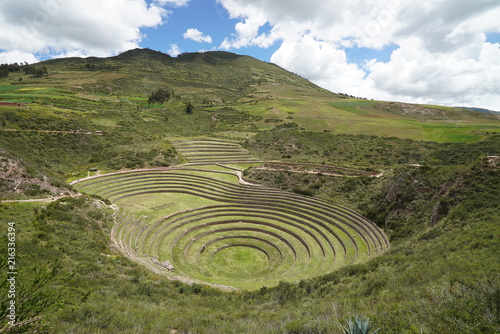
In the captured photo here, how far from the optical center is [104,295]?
10.5m

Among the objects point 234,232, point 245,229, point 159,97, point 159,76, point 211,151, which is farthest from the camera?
point 159,76

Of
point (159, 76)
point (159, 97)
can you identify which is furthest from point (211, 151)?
point (159, 76)

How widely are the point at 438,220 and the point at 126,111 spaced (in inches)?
2934

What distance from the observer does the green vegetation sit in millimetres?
7773

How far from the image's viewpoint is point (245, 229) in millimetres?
25500

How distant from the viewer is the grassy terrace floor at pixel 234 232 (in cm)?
1959

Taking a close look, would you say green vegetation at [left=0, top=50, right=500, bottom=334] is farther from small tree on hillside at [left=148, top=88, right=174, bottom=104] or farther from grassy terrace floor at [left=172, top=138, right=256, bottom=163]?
small tree on hillside at [left=148, top=88, right=174, bottom=104]

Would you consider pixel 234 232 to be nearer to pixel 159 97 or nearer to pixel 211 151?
pixel 211 151

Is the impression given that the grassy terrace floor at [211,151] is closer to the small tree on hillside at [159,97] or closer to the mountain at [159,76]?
the small tree on hillside at [159,97]

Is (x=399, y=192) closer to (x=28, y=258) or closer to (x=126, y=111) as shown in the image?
(x=28, y=258)

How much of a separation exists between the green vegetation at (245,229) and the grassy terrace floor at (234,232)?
178 millimetres

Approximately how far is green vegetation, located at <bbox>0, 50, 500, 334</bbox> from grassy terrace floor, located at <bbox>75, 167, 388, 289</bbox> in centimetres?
18

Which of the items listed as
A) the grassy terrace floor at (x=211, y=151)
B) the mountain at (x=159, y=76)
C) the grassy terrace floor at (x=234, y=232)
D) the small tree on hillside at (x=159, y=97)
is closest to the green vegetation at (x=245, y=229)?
the grassy terrace floor at (x=234, y=232)

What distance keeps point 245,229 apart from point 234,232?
1.31 metres
